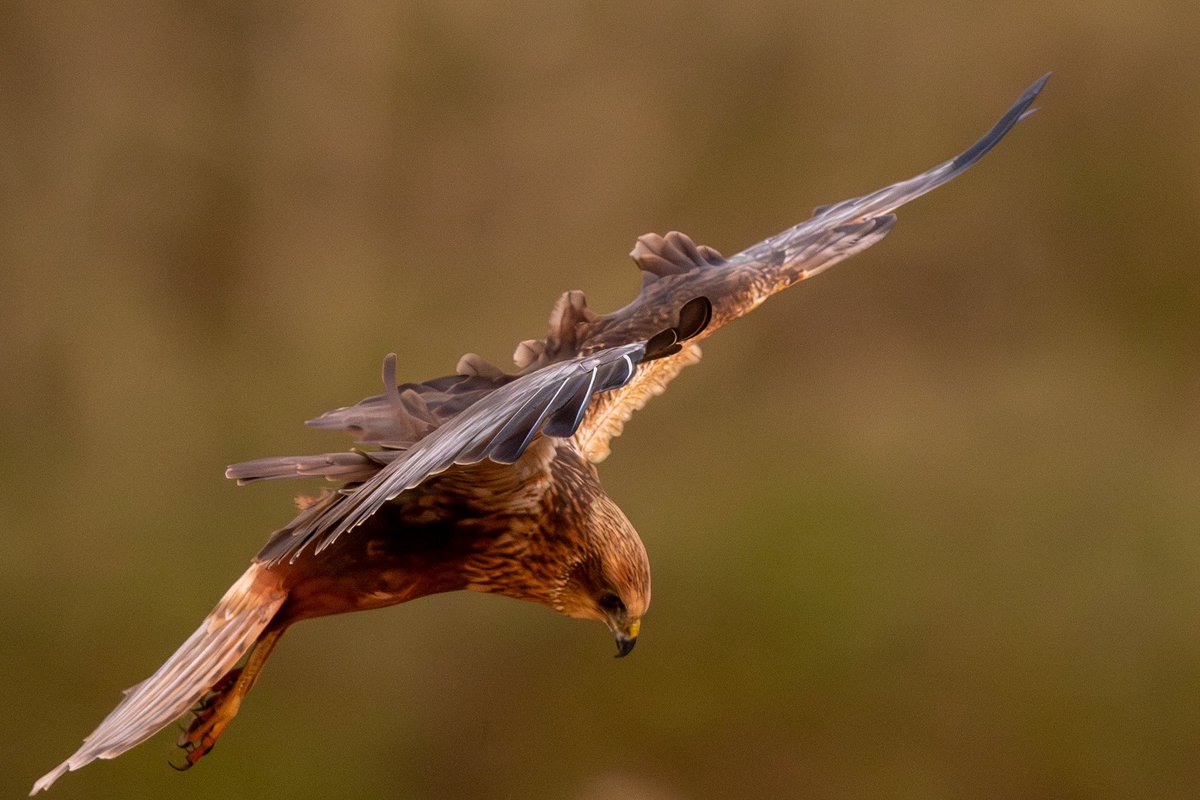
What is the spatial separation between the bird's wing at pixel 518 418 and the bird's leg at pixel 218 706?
19.1 inches

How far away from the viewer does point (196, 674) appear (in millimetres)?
2096

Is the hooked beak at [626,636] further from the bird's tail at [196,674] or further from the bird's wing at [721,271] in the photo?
the bird's tail at [196,674]

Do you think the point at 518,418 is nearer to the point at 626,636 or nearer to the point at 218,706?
the point at 626,636

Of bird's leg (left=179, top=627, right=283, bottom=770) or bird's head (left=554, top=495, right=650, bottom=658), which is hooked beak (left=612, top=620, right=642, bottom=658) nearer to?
bird's head (left=554, top=495, right=650, bottom=658)

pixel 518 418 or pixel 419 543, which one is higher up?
pixel 518 418

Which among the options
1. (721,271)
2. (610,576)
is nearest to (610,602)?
(610,576)

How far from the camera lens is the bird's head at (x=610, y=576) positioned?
2.29 meters

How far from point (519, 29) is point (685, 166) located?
76 cm

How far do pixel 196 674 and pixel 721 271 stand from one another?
1.36m

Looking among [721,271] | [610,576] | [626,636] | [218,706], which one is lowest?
[626,636]

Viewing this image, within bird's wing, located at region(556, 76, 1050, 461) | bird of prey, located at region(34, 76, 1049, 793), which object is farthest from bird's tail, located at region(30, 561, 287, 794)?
bird's wing, located at region(556, 76, 1050, 461)

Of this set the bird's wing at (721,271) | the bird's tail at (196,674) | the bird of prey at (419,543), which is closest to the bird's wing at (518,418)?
the bird of prey at (419,543)

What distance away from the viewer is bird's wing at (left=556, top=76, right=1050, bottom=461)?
2.68 m

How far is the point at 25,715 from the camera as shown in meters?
4.43
